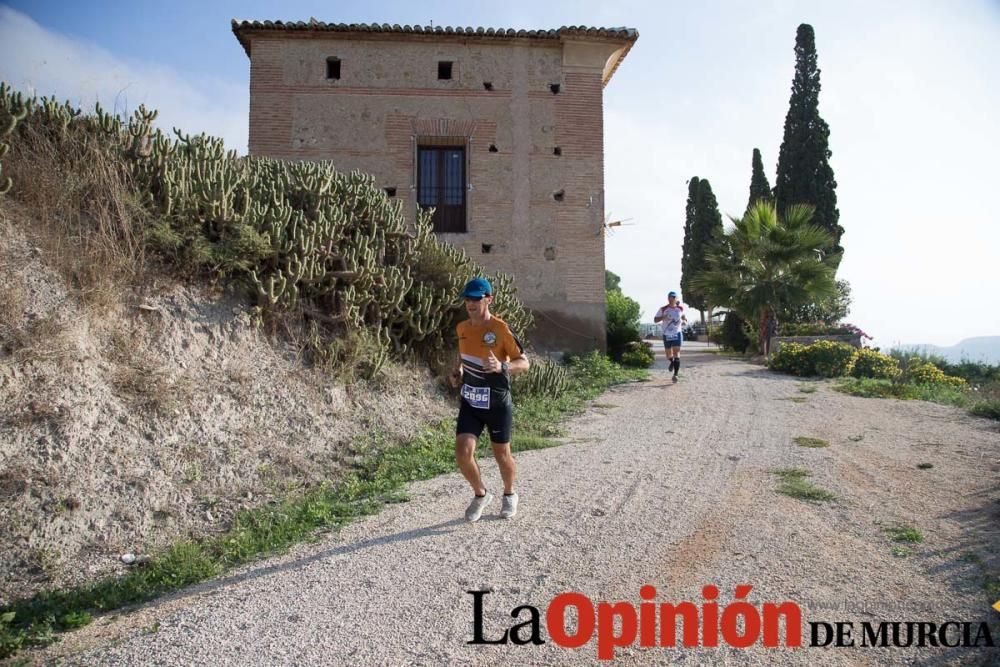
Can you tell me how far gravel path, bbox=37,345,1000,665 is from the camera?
3.08m

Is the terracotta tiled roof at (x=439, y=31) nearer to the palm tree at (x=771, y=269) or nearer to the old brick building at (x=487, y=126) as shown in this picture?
the old brick building at (x=487, y=126)

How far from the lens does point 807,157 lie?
24.0 m

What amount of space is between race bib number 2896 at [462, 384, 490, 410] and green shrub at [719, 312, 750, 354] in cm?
1861

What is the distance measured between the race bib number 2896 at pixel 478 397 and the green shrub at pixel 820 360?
1089cm

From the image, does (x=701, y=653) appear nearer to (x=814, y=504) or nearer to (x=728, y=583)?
(x=728, y=583)

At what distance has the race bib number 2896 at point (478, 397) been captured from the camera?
14.8 feet

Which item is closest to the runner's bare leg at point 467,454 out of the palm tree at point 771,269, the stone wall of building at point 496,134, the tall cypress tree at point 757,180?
the stone wall of building at point 496,134

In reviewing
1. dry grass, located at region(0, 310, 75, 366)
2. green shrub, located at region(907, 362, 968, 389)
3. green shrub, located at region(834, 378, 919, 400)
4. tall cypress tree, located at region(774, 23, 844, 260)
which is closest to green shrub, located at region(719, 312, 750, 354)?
tall cypress tree, located at region(774, 23, 844, 260)

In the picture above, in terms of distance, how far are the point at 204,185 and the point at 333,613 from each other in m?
4.74

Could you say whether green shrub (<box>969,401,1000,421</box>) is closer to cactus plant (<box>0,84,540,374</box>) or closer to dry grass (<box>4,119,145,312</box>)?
cactus plant (<box>0,84,540,374</box>)

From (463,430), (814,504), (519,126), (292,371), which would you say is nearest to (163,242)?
(292,371)

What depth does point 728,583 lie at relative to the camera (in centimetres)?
358

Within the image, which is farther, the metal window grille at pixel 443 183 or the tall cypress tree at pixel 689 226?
the tall cypress tree at pixel 689 226

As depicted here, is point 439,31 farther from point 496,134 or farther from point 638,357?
point 638,357
